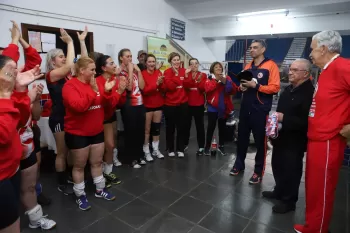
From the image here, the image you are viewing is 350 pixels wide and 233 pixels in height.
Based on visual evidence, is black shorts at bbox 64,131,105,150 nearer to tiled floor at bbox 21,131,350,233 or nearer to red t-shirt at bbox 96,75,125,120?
red t-shirt at bbox 96,75,125,120

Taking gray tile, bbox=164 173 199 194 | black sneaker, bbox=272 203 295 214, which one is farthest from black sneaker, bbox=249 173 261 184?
gray tile, bbox=164 173 199 194

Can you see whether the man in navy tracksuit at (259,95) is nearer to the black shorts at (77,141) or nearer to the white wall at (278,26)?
the black shorts at (77,141)

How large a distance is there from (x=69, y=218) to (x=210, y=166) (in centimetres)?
191

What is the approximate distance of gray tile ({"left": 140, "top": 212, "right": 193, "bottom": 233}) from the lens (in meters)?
1.98

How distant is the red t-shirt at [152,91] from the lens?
126 inches

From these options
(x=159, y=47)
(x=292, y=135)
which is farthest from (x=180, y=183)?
(x=159, y=47)

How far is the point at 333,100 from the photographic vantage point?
162 cm

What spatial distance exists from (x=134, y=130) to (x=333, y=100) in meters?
2.23

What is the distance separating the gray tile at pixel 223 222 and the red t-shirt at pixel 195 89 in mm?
1744

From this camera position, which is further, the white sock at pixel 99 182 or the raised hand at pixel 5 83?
the white sock at pixel 99 182

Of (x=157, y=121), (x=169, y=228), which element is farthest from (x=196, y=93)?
(x=169, y=228)

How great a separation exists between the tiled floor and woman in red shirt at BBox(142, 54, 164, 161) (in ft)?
1.83

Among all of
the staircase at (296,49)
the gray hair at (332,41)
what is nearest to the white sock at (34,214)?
the gray hair at (332,41)

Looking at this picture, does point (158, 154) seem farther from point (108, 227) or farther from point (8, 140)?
point (8, 140)
